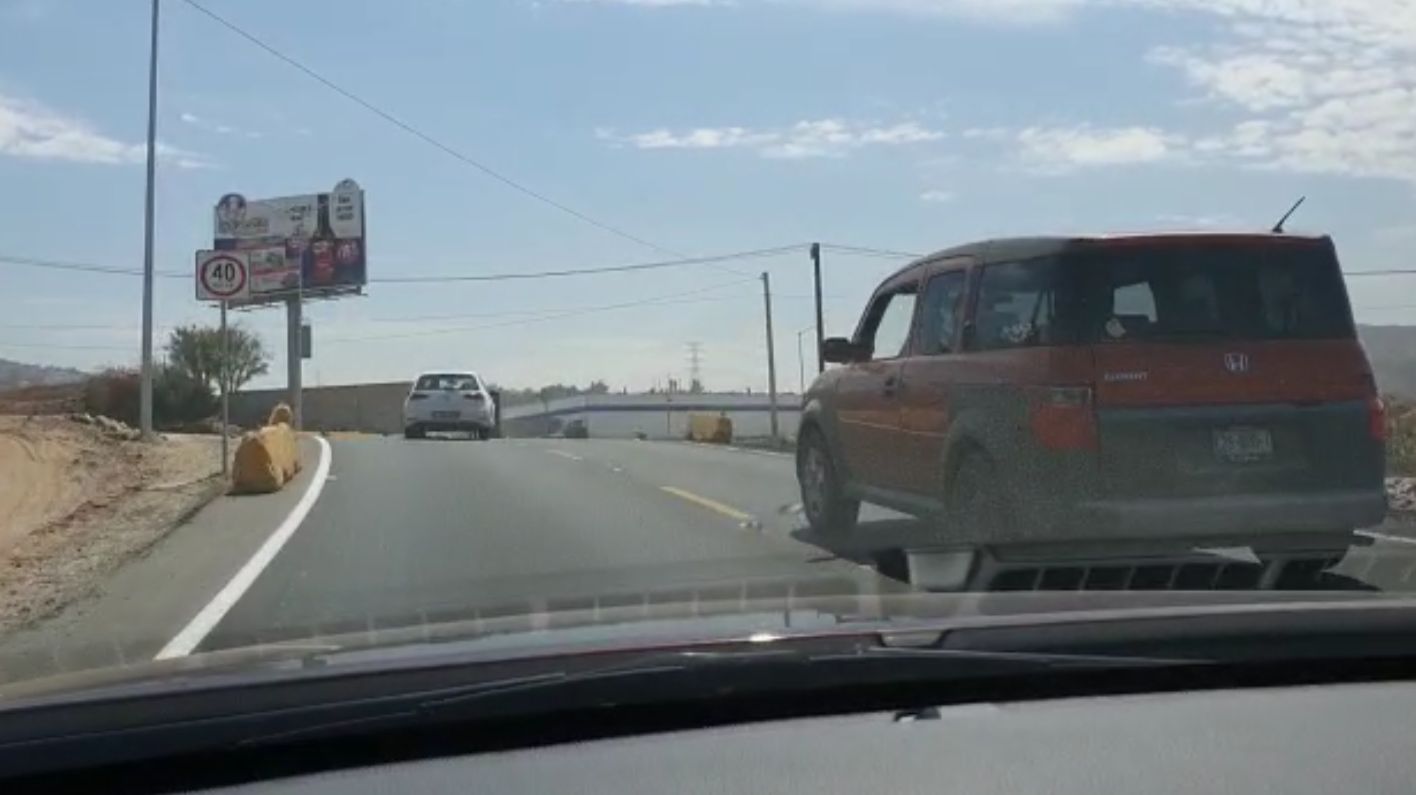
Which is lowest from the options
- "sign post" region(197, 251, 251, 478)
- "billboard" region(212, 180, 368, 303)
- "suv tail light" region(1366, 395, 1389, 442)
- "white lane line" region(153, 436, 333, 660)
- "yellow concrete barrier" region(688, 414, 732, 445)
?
"white lane line" region(153, 436, 333, 660)

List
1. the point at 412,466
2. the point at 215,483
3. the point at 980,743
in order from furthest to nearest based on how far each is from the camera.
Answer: the point at 412,466, the point at 215,483, the point at 980,743

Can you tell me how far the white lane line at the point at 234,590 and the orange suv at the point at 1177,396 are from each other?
4.14 meters

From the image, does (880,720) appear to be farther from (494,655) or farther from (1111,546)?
(1111,546)

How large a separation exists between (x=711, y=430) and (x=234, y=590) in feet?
89.8

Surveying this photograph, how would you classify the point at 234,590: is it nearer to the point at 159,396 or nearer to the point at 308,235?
the point at 159,396

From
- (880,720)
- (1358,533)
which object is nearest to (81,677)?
(880,720)

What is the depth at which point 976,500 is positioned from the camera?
10.0 meters

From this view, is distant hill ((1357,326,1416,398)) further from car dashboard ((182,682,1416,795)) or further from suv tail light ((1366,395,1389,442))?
car dashboard ((182,682,1416,795))

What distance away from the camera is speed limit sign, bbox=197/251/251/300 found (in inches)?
806

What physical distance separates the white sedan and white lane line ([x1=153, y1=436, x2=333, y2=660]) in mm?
21791

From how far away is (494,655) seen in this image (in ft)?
13.0

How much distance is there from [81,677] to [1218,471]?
21.5ft

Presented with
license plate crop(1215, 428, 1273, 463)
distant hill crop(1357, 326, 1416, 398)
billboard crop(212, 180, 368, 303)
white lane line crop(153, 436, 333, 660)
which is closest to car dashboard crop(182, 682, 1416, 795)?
white lane line crop(153, 436, 333, 660)

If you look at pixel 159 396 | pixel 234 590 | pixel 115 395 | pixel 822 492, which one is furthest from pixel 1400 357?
pixel 159 396
